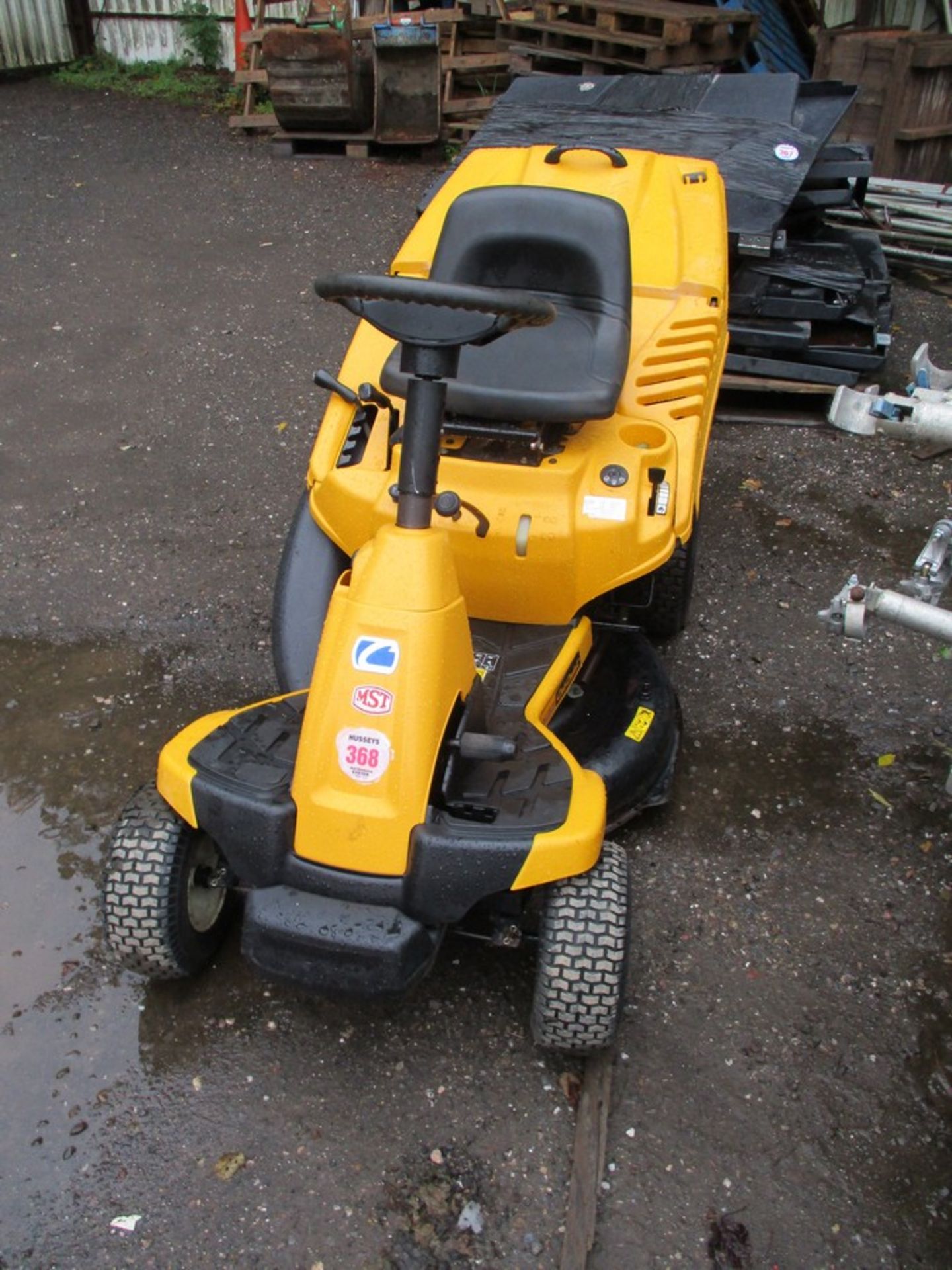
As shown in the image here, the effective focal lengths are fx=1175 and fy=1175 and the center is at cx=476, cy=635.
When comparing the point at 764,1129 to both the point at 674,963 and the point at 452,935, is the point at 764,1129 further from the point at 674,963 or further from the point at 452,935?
the point at 452,935

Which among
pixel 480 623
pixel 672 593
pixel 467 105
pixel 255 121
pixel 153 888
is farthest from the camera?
pixel 255 121

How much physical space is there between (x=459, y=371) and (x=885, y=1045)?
72.5 inches

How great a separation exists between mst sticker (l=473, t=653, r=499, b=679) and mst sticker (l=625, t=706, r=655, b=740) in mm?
373

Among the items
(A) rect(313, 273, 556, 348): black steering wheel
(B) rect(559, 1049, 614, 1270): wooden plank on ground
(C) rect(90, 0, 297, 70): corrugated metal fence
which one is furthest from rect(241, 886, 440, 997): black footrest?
(C) rect(90, 0, 297, 70): corrugated metal fence

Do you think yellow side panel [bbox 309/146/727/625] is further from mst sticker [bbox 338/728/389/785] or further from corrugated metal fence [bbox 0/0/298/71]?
corrugated metal fence [bbox 0/0/298/71]

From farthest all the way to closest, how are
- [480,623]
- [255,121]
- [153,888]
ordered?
[255,121]
[480,623]
[153,888]

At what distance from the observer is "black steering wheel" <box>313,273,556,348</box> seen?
7.03 ft

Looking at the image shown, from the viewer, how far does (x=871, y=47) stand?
7.02 meters

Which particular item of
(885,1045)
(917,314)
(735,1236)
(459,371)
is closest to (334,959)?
(735,1236)

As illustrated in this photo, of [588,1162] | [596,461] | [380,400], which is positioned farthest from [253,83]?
[588,1162]

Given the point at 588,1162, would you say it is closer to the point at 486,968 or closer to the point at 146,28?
the point at 486,968

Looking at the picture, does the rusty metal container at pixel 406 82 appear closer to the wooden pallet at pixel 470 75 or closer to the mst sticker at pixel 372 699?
the wooden pallet at pixel 470 75

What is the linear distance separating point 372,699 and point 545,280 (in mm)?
1359

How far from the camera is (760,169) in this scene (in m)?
4.69
